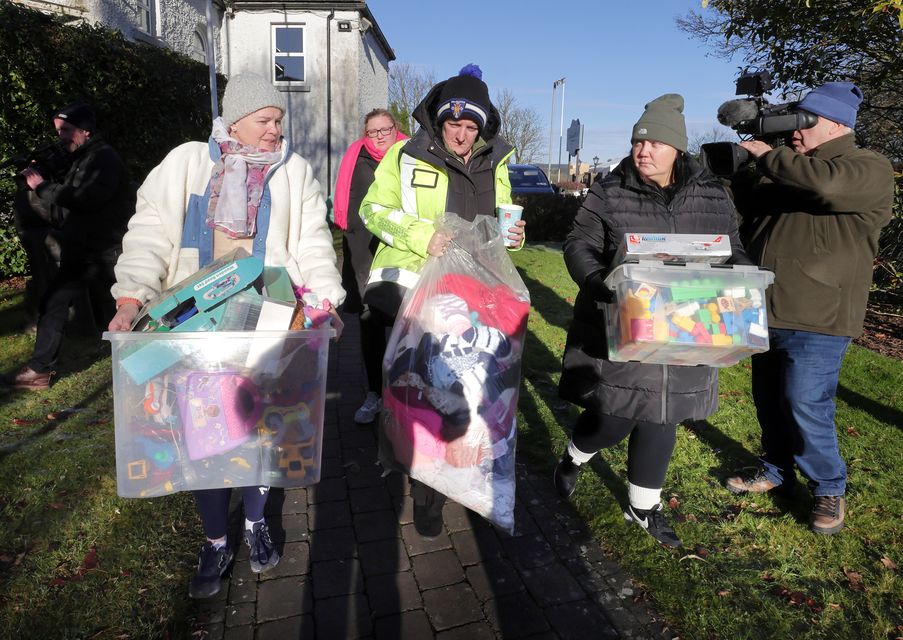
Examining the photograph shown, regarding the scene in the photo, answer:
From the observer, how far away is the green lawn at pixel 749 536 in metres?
2.48

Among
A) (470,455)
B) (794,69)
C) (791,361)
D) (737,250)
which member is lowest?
(470,455)

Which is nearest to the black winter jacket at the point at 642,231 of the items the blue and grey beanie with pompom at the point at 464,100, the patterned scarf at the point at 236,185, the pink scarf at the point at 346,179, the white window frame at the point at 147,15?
the blue and grey beanie with pompom at the point at 464,100

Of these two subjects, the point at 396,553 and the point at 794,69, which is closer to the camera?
the point at 396,553

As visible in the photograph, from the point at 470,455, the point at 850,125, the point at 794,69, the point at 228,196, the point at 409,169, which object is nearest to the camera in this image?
the point at 228,196

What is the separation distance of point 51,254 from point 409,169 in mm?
4118

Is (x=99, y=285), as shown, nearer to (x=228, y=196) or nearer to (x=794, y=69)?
(x=228, y=196)

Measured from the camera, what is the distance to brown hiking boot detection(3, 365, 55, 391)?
4566 mm

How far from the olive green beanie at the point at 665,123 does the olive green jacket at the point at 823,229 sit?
484 mm

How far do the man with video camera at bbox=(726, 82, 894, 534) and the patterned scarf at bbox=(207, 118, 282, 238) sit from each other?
2218mm

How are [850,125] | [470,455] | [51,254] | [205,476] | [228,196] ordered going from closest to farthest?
1. [205,476]
2. [228,196]
3. [470,455]
4. [850,125]
5. [51,254]

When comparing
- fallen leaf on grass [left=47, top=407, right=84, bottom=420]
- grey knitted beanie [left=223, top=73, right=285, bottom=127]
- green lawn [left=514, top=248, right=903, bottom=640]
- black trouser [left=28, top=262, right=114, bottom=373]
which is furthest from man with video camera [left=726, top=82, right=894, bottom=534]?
black trouser [left=28, top=262, right=114, bottom=373]

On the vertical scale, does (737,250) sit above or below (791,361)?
above

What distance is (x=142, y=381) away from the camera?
194 centimetres

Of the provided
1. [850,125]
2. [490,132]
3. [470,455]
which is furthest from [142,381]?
[850,125]
